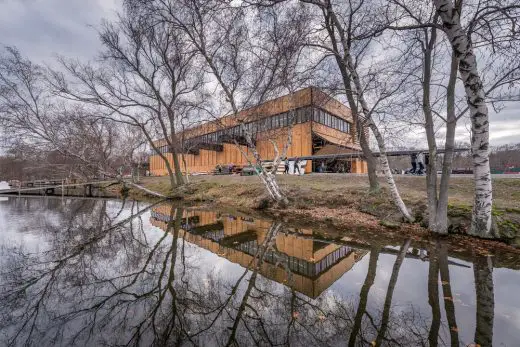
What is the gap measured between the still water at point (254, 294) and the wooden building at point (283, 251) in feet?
0.13

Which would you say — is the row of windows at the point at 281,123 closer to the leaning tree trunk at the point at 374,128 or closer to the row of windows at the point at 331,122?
the row of windows at the point at 331,122

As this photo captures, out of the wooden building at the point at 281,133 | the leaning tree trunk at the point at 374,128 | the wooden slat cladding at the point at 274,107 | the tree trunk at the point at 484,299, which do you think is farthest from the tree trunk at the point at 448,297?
the wooden slat cladding at the point at 274,107

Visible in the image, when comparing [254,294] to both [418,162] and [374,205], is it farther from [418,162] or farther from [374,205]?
[418,162]

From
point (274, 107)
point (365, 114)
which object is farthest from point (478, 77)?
point (274, 107)

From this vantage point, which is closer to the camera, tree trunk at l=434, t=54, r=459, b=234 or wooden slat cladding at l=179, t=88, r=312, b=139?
tree trunk at l=434, t=54, r=459, b=234

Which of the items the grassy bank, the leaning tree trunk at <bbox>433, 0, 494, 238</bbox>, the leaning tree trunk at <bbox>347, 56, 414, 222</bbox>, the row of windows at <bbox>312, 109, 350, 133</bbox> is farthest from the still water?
the row of windows at <bbox>312, 109, 350, 133</bbox>

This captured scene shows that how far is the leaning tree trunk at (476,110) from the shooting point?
194 inches

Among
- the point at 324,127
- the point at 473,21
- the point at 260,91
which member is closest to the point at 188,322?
the point at 473,21

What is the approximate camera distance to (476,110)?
5.30 m

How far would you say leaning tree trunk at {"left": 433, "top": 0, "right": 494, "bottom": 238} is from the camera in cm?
492

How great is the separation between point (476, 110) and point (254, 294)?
6.30 metres

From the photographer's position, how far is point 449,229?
654 cm

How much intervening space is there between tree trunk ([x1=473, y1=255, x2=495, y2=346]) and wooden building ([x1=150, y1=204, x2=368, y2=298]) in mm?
1852

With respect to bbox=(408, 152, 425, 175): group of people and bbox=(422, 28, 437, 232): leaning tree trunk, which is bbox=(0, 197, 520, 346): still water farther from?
bbox=(408, 152, 425, 175): group of people
